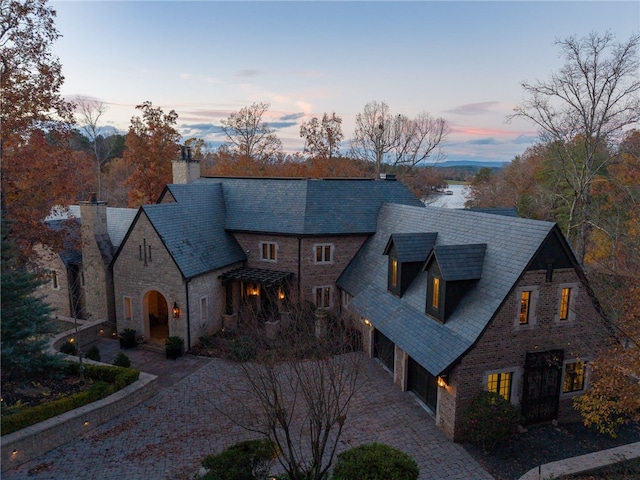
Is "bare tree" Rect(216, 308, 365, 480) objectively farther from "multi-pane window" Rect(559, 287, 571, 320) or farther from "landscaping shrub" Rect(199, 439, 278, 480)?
"multi-pane window" Rect(559, 287, 571, 320)

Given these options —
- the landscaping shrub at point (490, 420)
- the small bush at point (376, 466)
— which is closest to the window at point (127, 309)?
the small bush at point (376, 466)

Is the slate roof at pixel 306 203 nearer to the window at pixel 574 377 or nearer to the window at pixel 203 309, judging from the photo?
the window at pixel 203 309

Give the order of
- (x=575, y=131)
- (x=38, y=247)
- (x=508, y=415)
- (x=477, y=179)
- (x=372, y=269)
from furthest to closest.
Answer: (x=477, y=179)
(x=575, y=131)
(x=38, y=247)
(x=372, y=269)
(x=508, y=415)

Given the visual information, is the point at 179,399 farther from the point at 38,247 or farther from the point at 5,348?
the point at 38,247

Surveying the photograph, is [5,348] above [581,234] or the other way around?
the other way around

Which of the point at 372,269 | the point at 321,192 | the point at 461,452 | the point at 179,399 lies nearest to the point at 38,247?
the point at 179,399

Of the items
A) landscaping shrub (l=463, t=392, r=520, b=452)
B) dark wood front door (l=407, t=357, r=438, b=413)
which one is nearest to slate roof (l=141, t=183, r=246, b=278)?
dark wood front door (l=407, t=357, r=438, b=413)
